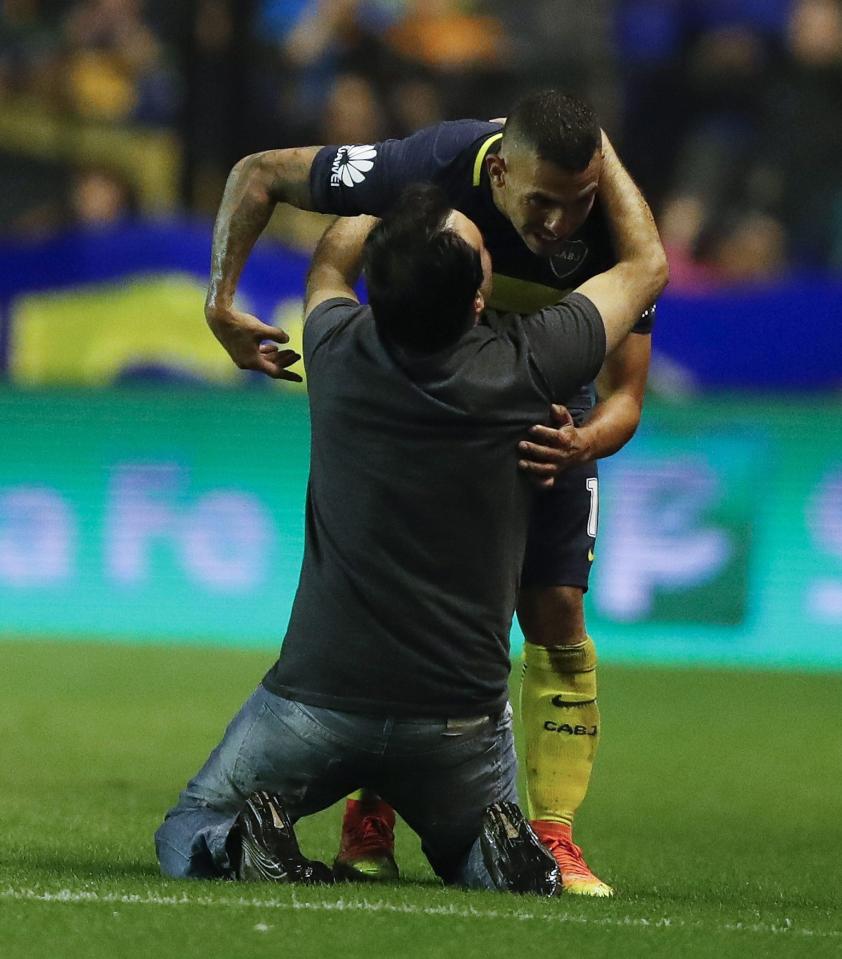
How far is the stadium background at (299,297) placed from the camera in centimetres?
889

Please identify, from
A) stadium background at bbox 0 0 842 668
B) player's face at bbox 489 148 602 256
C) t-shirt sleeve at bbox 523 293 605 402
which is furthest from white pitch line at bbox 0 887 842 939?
stadium background at bbox 0 0 842 668

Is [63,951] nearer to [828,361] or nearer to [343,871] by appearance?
[343,871]

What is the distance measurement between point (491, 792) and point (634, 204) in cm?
129

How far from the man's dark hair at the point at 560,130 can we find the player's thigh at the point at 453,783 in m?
1.13

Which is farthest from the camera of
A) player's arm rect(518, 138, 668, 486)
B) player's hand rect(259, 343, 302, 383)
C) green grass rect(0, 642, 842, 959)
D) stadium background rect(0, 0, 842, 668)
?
stadium background rect(0, 0, 842, 668)

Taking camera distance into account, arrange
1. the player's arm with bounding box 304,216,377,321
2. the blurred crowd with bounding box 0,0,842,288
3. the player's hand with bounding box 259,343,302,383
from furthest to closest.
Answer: the blurred crowd with bounding box 0,0,842,288, the player's hand with bounding box 259,343,302,383, the player's arm with bounding box 304,216,377,321

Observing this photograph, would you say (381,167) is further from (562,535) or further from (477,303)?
(562,535)

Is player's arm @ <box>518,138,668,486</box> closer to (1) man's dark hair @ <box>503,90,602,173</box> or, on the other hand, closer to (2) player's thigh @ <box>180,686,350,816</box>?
(1) man's dark hair @ <box>503,90,602,173</box>

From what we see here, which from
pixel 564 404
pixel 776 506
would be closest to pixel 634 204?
pixel 564 404

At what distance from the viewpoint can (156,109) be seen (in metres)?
12.1

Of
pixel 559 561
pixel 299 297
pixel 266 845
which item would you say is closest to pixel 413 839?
pixel 559 561

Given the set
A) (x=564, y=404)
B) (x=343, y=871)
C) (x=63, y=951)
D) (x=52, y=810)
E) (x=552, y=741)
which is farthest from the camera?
(x=52, y=810)

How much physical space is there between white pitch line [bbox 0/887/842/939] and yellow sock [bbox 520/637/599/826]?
90 centimetres

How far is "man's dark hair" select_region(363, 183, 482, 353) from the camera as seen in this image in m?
3.59
